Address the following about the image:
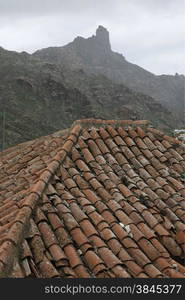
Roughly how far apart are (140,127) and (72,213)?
11.1ft

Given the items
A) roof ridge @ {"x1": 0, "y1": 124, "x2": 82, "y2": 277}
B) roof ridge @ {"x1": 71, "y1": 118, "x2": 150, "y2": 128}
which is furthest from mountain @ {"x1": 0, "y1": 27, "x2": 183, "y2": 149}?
roof ridge @ {"x1": 0, "y1": 124, "x2": 82, "y2": 277}

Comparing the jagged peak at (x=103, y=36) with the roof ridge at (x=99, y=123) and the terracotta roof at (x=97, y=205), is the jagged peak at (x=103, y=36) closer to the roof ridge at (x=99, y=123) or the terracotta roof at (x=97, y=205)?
the roof ridge at (x=99, y=123)

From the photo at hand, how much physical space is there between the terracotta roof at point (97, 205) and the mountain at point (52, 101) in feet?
98.4

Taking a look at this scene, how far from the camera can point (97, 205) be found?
5.23 m

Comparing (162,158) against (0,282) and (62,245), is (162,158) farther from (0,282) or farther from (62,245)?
(0,282)

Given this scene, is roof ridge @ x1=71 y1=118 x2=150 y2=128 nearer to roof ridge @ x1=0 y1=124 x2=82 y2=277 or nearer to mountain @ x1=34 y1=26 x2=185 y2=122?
roof ridge @ x1=0 y1=124 x2=82 y2=277

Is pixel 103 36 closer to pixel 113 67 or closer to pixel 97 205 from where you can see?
pixel 113 67

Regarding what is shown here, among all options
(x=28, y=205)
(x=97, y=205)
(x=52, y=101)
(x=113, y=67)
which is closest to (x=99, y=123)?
(x=97, y=205)

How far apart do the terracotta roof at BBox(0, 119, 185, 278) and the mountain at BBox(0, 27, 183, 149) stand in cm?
3000

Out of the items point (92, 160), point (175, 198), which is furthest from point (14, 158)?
point (175, 198)

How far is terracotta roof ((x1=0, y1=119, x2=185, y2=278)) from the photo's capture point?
411 centimetres

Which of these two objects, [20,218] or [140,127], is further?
[140,127]

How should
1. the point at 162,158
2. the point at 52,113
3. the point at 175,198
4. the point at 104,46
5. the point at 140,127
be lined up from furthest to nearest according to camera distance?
the point at 104,46
the point at 52,113
the point at 140,127
the point at 162,158
the point at 175,198

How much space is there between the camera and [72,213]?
4.93 metres
